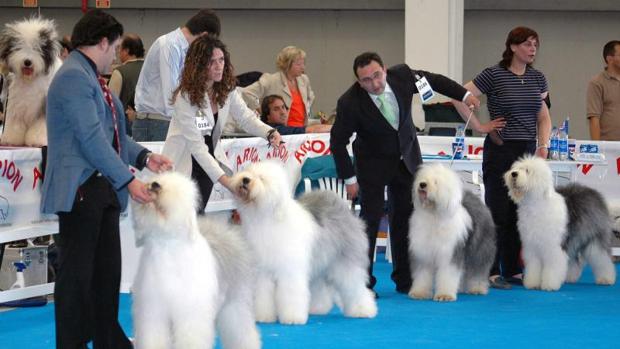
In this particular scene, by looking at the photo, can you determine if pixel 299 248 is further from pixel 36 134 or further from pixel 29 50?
pixel 29 50

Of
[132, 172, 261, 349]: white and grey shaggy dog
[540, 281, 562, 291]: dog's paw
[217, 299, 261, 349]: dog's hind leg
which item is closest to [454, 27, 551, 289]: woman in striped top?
[540, 281, 562, 291]: dog's paw

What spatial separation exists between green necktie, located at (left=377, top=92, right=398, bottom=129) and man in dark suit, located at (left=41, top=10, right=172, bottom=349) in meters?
2.55

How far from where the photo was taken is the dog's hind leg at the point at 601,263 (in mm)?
7656

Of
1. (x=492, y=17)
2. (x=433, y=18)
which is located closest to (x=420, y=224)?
(x=433, y=18)

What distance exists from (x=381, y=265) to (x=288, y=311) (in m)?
3.12

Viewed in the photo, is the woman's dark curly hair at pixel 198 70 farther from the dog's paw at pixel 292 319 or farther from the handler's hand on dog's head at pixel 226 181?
the dog's paw at pixel 292 319

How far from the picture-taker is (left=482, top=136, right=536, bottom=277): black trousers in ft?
24.3

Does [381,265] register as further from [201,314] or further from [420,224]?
[201,314]

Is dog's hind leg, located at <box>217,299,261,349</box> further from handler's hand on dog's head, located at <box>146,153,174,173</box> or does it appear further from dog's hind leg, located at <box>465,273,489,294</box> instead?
dog's hind leg, located at <box>465,273,489,294</box>

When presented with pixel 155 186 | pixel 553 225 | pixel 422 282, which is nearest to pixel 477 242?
pixel 422 282

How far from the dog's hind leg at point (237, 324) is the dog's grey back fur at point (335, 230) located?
1.27 m

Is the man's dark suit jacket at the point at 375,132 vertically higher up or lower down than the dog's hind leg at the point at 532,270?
higher up

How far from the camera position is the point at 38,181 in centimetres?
628

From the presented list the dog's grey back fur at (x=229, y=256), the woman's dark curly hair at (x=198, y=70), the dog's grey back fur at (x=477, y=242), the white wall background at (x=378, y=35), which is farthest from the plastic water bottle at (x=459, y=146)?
the white wall background at (x=378, y=35)
